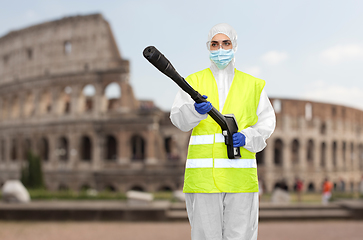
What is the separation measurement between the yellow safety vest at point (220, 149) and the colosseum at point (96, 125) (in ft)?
70.4

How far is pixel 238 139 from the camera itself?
286 cm

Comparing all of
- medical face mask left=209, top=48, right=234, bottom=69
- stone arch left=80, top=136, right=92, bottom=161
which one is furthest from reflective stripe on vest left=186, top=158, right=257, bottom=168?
stone arch left=80, top=136, right=92, bottom=161

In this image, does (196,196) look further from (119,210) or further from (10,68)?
(10,68)

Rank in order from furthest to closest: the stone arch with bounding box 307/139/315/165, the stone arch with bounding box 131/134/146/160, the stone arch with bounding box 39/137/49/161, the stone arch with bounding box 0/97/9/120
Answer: the stone arch with bounding box 0/97/9/120 → the stone arch with bounding box 307/139/315/165 → the stone arch with bounding box 39/137/49/161 → the stone arch with bounding box 131/134/146/160

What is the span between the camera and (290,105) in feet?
101

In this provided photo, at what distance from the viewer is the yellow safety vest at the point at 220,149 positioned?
2.90 metres

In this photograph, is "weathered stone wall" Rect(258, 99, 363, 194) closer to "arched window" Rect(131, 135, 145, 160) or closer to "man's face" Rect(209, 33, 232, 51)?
"arched window" Rect(131, 135, 145, 160)

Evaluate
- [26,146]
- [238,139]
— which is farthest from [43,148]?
[238,139]

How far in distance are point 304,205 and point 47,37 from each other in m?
25.5

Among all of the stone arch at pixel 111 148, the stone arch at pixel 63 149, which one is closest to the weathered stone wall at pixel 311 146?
the stone arch at pixel 111 148

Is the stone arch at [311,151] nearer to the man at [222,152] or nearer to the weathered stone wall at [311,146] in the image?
the weathered stone wall at [311,146]

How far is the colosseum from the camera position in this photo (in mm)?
26000

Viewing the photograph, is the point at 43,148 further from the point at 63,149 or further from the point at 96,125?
the point at 96,125

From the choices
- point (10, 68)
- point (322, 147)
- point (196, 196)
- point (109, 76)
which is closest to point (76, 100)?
point (109, 76)
